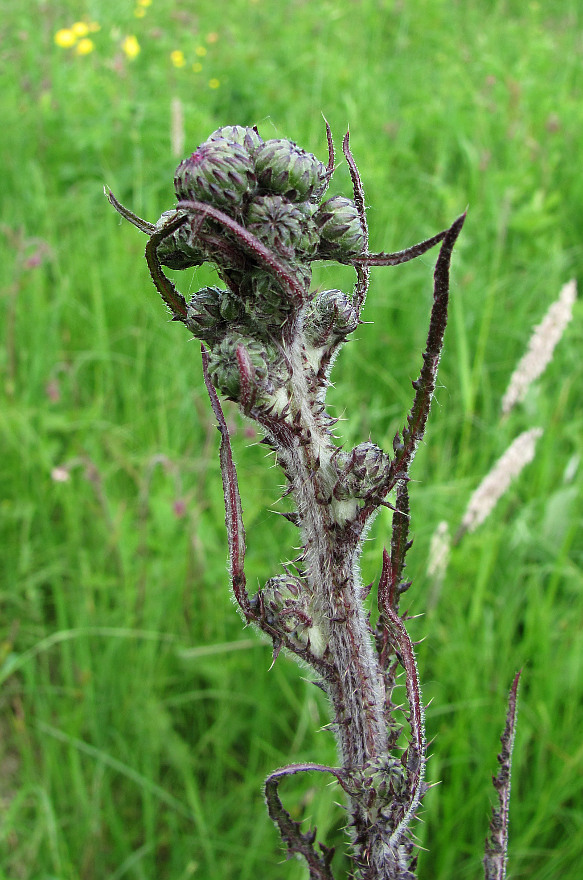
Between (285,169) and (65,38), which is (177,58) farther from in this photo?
(285,169)

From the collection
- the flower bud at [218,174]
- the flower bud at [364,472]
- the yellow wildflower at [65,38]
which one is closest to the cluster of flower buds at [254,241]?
the flower bud at [218,174]

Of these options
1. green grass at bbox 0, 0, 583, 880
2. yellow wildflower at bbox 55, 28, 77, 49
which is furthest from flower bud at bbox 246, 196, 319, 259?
yellow wildflower at bbox 55, 28, 77, 49

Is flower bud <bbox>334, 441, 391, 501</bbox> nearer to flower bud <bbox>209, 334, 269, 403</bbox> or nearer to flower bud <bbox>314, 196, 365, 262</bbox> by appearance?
flower bud <bbox>209, 334, 269, 403</bbox>

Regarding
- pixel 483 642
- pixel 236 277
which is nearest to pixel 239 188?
pixel 236 277

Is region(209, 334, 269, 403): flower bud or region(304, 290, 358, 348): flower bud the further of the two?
region(304, 290, 358, 348): flower bud

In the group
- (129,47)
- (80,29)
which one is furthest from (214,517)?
(80,29)

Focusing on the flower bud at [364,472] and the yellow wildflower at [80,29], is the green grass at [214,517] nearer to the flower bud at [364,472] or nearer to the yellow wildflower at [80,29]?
the flower bud at [364,472]

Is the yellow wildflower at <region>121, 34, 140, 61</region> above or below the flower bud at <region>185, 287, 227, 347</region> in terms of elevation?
above
